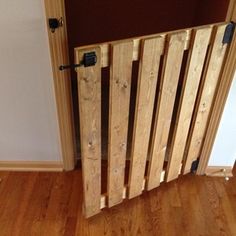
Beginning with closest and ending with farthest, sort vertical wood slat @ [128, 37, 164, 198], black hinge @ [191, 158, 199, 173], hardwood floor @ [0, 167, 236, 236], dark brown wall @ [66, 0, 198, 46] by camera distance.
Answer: vertical wood slat @ [128, 37, 164, 198] < hardwood floor @ [0, 167, 236, 236] < black hinge @ [191, 158, 199, 173] < dark brown wall @ [66, 0, 198, 46]

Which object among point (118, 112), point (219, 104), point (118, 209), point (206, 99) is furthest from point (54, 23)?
point (118, 209)

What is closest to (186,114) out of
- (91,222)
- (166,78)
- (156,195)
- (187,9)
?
(166,78)

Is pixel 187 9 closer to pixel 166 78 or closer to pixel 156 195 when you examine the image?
pixel 166 78

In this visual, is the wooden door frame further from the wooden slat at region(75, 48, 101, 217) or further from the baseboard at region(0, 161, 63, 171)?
the wooden slat at region(75, 48, 101, 217)

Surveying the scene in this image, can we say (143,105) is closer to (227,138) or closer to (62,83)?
(62,83)

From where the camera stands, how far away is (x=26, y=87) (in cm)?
148

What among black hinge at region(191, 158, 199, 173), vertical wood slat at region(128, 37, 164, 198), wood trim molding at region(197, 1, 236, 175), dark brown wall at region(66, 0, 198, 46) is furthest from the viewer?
dark brown wall at region(66, 0, 198, 46)

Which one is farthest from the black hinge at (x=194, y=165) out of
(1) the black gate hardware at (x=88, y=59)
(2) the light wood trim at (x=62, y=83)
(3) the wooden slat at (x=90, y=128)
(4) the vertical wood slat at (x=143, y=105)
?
(1) the black gate hardware at (x=88, y=59)

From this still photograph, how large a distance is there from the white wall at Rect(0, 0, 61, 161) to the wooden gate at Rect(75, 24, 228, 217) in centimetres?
44

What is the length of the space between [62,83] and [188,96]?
0.70 meters

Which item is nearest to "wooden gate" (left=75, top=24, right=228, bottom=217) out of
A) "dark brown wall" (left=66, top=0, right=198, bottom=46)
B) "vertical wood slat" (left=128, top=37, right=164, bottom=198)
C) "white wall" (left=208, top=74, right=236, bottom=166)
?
"vertical wood slat" (left=128, top=37, right=164, bottom=198)

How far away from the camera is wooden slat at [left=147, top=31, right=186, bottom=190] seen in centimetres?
114

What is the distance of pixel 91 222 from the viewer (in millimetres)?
1543

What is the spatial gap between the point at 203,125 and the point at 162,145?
11.7 inches
